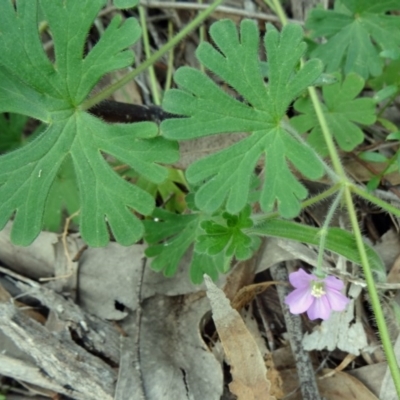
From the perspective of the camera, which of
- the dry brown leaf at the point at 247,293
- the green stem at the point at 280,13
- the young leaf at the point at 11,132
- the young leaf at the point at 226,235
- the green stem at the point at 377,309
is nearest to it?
the green stem at the point at 377,309

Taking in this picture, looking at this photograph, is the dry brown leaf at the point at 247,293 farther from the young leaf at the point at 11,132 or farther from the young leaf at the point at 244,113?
the young leaf at the point at 11,132

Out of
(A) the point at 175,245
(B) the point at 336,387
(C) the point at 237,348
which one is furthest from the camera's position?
(A) the point at 175,245

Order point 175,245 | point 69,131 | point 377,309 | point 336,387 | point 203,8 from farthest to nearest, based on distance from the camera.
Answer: point 203,8 < point 175,245 < point 336,387 < point 69,131 < point 377,309

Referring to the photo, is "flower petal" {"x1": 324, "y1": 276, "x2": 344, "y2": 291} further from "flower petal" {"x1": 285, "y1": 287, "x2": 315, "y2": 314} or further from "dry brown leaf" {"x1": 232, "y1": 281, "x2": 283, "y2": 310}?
"dry brown leaf" {"x1": 232, "y1": 281, "x2": 283, "y2": 310}

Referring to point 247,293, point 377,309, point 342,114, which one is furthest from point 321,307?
point 342,114

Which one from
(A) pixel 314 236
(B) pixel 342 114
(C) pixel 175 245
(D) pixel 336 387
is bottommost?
(D) pixel 336 387

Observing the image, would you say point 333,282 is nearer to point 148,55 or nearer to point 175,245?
point 175,245

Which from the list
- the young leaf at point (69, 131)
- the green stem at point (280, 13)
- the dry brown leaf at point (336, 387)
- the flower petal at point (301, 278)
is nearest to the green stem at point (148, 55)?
the green stem at point (280, 13)
